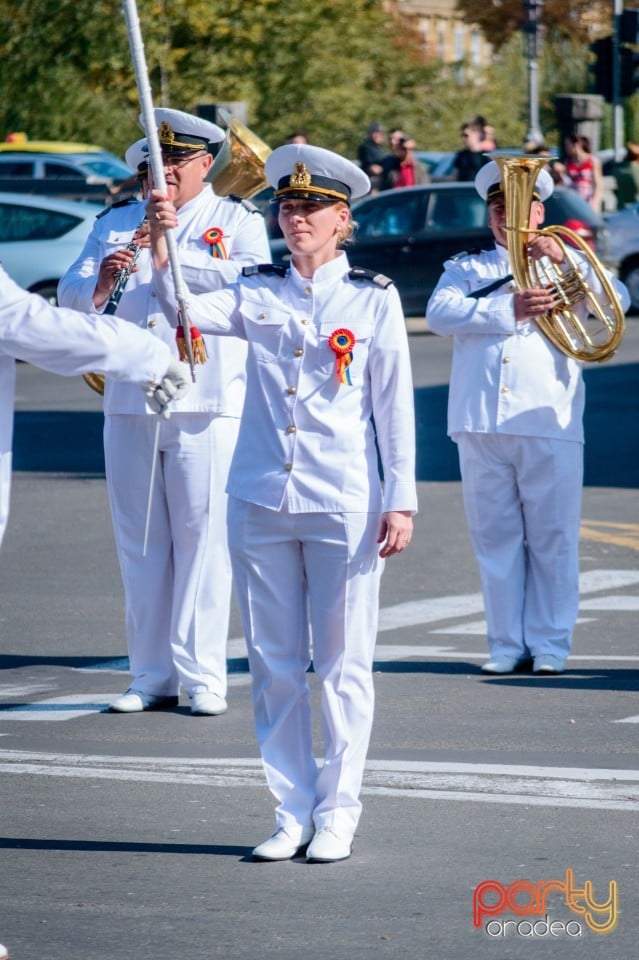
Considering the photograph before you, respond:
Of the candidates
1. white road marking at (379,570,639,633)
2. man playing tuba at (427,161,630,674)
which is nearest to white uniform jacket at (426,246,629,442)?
man playing tuba at (427,161,630,674)

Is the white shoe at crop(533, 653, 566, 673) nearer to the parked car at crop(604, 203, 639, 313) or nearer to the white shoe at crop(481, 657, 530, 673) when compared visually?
the white shoe at crop(481, 657, 530, 673)

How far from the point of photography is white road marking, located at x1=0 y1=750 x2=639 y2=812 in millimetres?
6512

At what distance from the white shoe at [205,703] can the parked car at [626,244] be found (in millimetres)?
18252

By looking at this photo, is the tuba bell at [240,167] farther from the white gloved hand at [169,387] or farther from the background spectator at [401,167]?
the background spectator at [401,167]

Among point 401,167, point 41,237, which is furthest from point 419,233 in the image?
point 41,237

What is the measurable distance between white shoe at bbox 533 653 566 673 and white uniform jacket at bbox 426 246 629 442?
97 cm

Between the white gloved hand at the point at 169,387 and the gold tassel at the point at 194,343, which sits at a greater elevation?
the white gloved hand at the point at 169,387

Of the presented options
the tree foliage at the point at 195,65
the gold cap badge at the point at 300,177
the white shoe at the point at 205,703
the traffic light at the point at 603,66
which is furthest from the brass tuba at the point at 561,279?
the tree foliage at the point at 195,65

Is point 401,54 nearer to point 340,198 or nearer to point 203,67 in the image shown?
point 203,67

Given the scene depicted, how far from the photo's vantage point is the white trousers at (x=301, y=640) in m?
5.93

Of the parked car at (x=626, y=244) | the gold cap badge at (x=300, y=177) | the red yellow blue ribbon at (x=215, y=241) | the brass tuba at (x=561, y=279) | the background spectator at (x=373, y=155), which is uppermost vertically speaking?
the gold cap badge at (x=300, y=177)

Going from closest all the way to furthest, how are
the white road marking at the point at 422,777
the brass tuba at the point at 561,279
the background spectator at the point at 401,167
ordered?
1. the white road marking at the point at 422,777
2. the brass tuba at the point at 561,279
3. the background spectator at the point at 401,167

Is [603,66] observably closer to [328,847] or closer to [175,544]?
[175,544]

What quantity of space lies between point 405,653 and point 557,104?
24.9 metres
